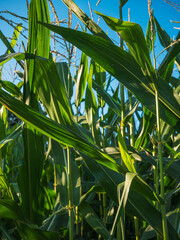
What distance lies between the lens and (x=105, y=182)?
0.68 m

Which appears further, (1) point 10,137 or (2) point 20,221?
(1) point 10,137

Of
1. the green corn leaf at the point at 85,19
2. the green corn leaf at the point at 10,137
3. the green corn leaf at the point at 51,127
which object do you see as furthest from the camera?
the green corn leaf at the point at 10,137

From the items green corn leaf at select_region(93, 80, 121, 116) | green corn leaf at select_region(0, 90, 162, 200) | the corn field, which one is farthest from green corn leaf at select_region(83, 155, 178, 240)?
green corn leaf at select_region(93, 80, 121, 116)

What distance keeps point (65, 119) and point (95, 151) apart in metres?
0.18

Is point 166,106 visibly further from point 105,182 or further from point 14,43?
point 14,43

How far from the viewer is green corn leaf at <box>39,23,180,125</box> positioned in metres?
0.56

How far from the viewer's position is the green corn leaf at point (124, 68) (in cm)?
56

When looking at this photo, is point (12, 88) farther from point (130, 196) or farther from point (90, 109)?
point (130, 196)

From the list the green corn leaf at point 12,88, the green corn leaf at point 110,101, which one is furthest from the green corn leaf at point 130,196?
the green corn leaf at point 12,88

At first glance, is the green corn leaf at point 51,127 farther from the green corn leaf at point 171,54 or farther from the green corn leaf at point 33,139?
the green corn leaf at point 171,54

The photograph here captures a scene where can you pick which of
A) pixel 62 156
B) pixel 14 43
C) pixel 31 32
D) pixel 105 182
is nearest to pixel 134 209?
pixel 105 182

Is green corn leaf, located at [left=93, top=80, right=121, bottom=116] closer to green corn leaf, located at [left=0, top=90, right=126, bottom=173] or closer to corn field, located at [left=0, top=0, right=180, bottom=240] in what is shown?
corn field, located at [left=0, top=0, right=180, bottom=240]

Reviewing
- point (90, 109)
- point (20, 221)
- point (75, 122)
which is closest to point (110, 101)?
point (90, 109)

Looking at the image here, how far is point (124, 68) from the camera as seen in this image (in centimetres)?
63
